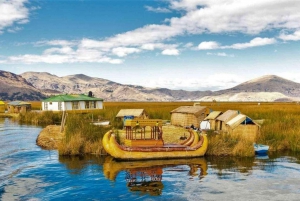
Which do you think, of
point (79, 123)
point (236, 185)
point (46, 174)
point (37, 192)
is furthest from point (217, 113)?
point (37, 192)

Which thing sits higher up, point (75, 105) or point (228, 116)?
point (75, 105)

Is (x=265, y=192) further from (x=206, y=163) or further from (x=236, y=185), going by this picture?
(x=206, y=163)

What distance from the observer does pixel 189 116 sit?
37.2m

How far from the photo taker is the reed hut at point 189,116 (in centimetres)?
3653

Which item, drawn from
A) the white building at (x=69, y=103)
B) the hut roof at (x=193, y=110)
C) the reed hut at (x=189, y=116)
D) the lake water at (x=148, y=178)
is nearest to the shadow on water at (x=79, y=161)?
the lake water at (x=148, y=178)

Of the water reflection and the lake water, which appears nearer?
the lake water

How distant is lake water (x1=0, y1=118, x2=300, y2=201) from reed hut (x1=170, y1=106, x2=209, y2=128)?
13565 millimetres

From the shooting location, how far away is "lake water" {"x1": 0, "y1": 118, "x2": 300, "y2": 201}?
14531mm

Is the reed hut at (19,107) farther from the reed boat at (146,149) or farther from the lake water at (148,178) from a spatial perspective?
the reed boat at (146,149)

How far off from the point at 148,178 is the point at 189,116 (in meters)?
20.6

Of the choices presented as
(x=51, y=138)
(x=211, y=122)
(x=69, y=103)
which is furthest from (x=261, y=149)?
(x=69, y=103)

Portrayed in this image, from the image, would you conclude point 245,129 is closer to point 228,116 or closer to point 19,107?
point 228,116

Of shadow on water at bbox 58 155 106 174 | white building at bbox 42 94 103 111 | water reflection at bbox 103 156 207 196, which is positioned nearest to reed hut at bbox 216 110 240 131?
water reflection at bbox 103 156 207 196

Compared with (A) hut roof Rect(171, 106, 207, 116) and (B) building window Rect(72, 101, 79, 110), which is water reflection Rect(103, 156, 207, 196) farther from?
(B) building window Rect(72, 101, 79, 110)
